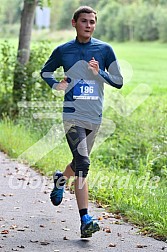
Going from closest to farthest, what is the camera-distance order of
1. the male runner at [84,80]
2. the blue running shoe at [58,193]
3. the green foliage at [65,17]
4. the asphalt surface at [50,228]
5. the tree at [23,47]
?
→ the asphalt surface at [50,228], the male runner at [84,80], the blue running shoe at [58,193], the tree at [23,47], the green foliage at [65,17]

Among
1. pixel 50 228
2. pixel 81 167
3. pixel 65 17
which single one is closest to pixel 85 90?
pixel 81 167

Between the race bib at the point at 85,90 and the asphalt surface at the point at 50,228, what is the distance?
124cm

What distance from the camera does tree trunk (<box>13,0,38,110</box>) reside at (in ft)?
44.8

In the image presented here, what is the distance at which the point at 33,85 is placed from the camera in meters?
13.5

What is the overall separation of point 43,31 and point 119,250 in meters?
31.1

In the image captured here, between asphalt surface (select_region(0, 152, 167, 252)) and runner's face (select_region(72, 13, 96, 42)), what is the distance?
1790 mm

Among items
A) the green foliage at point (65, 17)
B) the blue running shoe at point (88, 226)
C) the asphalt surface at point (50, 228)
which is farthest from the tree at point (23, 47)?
the green foliage at point (65, 17)

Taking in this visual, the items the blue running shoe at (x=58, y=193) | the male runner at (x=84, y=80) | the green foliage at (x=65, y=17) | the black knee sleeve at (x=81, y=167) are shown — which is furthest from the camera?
the green foliage at (x=65, y=17)

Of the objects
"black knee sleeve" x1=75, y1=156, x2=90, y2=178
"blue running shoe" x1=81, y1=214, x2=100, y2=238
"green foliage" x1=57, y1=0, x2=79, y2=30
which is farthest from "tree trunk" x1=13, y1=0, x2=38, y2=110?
"green foliage" x1=57, y1=0, x2=79, y2=30

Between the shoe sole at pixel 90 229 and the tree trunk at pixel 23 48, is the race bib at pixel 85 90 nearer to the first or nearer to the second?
the shoe sole at pixel 90 229

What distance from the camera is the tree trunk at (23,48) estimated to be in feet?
44.8

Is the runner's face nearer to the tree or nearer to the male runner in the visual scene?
the male runner

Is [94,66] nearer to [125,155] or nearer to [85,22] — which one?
[85,22]

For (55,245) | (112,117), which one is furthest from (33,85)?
(55,245)
